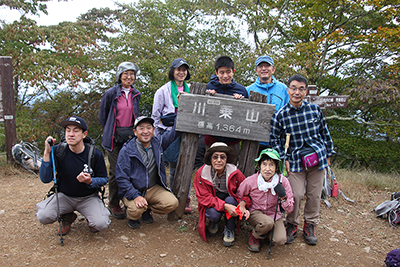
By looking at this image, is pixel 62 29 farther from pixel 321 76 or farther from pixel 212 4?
pixel 321 76

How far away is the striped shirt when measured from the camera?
11.2 feet

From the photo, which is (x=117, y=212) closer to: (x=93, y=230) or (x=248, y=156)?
(x=93, y=230)

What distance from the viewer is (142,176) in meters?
3.52

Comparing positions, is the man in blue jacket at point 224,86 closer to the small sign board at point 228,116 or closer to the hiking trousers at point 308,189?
the small sign board at point 228,116

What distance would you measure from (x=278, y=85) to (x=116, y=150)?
2462 mm

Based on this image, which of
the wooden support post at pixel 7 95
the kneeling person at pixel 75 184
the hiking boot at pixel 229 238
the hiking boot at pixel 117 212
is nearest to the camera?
the kneeling person at pixel 75 184

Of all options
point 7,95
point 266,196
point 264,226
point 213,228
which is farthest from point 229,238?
point 7,95

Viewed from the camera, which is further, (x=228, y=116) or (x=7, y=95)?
(x=7, y=95)

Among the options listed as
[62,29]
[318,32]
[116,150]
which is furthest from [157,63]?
[318,32]

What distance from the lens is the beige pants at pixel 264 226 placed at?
3.11 meters

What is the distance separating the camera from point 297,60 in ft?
29.2

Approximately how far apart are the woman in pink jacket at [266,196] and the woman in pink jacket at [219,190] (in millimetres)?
108

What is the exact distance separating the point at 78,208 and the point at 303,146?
2.85m

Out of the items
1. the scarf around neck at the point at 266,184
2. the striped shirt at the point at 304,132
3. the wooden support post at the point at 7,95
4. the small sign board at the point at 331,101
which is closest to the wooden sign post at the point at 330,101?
the small sign board at the point at 331,101
